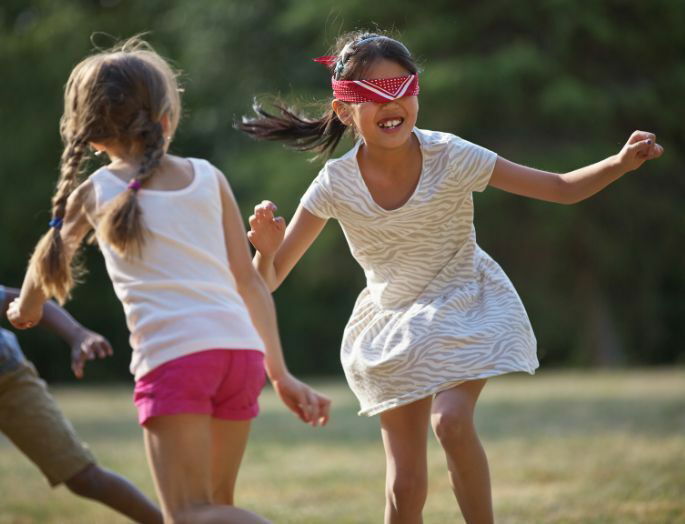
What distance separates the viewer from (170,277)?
3.29 metres

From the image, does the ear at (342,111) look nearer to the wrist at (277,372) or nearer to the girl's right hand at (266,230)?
the girl's right hand at (266,230)

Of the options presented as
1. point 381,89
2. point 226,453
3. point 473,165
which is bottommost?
point 226,453

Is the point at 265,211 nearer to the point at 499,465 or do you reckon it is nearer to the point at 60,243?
the point at 60,243

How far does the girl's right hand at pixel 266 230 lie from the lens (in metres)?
3.97

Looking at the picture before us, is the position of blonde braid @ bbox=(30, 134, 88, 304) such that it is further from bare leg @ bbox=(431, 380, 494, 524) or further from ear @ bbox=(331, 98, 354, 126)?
bare leg @ bbox=(431, 380, 494, 524)

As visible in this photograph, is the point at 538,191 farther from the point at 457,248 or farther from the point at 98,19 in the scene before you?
the point at 98,19

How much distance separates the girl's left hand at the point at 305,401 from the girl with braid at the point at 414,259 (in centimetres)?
74

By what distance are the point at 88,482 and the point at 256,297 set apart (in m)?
1.71

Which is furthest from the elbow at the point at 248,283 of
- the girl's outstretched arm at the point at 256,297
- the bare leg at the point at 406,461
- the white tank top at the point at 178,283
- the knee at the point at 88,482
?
the knee at the point at 88,482

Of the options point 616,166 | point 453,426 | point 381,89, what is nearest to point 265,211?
point 381,89

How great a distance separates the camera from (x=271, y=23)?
27.1 meters

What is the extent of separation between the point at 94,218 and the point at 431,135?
1.45 meters

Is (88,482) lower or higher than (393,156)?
lower

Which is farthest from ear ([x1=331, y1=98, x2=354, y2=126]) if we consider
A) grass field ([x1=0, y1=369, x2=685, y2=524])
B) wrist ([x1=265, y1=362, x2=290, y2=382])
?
grass field ([x1=0, y1=369, x2=685, y2=524])
